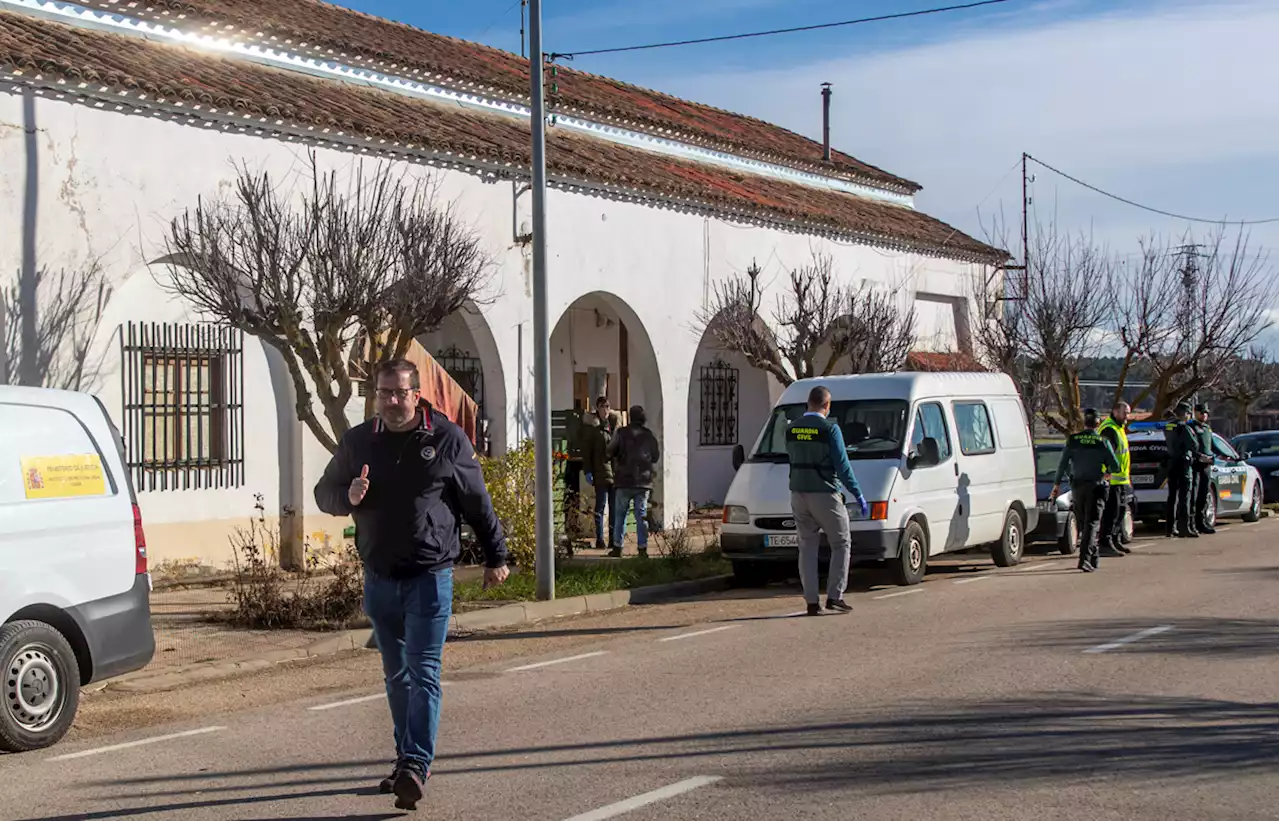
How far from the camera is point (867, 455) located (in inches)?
596

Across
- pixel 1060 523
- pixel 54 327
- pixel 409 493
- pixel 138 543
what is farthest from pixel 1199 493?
pixel 409 493

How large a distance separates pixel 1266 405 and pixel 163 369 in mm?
72291

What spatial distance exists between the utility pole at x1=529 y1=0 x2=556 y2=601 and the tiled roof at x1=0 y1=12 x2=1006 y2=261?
11.2ft

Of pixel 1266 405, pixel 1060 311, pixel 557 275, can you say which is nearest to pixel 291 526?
pixel 557 275

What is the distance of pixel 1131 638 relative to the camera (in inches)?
432

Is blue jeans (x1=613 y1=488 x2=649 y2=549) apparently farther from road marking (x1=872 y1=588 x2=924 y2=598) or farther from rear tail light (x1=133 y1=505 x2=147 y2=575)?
rear tail light (x1=133 y1=505 x2=147 y2=575)

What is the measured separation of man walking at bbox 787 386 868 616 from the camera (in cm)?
1262

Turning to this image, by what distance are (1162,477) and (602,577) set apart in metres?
→ 10.9

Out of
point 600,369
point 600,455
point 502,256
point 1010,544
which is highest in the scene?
point 502,256

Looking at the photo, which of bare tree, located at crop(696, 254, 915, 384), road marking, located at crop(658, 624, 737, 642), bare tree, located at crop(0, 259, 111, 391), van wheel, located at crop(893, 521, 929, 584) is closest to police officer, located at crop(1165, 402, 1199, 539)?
bare tree, located at crop(696, 254, 915, 384)

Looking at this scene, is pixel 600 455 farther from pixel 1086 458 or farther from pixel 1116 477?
pixel 1116 477

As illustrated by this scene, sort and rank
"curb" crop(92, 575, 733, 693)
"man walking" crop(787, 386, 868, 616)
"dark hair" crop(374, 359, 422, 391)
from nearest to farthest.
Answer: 1. "dark hair" crop(374, 359, 422, 391)
2. "curb" crop(92, 575, 733, 693)
3. "man walking" crop(787, 386, 868, 616)

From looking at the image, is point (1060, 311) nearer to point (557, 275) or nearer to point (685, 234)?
point (685, 234)

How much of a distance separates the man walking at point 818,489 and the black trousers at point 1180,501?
1021 centimetres
